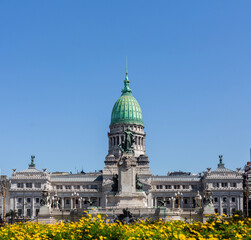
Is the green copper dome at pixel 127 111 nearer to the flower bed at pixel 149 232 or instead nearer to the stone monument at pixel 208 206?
the stone monument at pixel 208 206

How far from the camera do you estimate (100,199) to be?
150 metres

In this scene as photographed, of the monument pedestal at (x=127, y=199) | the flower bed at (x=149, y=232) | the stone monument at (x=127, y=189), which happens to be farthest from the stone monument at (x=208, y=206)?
the flower bed at (x=149, y=232)

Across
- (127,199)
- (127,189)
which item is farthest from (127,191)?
(127,199)

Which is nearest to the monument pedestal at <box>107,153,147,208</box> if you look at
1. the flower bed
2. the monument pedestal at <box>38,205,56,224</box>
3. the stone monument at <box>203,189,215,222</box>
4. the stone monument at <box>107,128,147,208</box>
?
the stone monument at <box>107,128,147,208</box>

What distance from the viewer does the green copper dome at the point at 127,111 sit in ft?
556

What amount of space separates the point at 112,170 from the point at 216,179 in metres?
30.9

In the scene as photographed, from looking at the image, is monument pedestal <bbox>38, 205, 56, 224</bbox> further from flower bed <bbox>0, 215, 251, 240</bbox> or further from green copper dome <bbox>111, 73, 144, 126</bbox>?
green copper dome <bbox>111, 73, 144, 126</bbox>

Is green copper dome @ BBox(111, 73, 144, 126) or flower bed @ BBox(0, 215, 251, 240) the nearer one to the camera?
flower bed @ BBox(0, 215, 251, 240)

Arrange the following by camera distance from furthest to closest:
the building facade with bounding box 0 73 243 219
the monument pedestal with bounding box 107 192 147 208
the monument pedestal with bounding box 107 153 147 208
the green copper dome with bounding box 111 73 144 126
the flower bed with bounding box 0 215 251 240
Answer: the green copper dome with bounding box 111 73 144 126 → the building facade with bounding box 0 73 243 219 → the monument pedestal with bounding box 107 153 147 208 → the monument pedestal with bounding box 107 192 147 208 → the flower bed with bounding box 0 215 251 240

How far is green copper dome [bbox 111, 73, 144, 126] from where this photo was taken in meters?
170

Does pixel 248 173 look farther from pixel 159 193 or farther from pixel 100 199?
pixel 100 199

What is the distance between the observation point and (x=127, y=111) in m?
170

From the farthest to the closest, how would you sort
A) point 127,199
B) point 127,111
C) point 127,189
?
point 127,111 < point 127,189 < point 127,199

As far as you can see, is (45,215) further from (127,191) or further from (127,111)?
(127,111)
